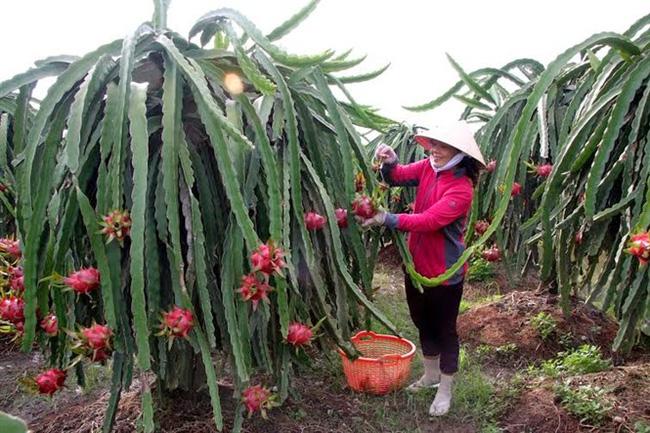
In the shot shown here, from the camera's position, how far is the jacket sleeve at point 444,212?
→ 2.30 metres

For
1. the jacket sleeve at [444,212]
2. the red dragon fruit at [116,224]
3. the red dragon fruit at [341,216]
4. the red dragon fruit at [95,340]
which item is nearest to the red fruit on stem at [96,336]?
the red dragon fruit at [95,340]

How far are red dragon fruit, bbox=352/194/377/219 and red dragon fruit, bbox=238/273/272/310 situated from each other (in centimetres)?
55

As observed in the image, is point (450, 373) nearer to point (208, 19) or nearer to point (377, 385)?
point (377, 385)

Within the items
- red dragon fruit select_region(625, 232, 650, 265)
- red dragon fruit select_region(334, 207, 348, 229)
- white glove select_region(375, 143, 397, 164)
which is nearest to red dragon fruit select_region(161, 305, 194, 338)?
red dragon fruit select_region(334, 207, 348, 229)

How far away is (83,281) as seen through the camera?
58.3 inches

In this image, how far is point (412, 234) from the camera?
265 centimetres

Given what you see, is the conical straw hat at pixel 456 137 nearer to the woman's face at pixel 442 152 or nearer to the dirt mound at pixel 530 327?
the woman's face at pixel 442 152

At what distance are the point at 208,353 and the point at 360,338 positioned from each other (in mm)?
1328

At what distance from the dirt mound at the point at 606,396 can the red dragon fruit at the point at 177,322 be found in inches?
61.8

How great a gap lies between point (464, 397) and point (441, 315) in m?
0.43

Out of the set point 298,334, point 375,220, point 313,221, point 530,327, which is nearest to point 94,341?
point 298,334

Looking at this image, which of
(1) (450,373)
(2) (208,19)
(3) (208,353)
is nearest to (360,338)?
(1) (450,373)

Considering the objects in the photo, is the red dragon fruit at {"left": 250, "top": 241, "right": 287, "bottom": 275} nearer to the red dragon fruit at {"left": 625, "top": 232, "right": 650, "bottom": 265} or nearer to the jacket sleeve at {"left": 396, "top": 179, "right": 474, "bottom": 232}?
the jacket sleeve at {"left": 396, "top": 179, "right": 474, "bottom": 232}

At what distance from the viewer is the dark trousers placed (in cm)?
256
